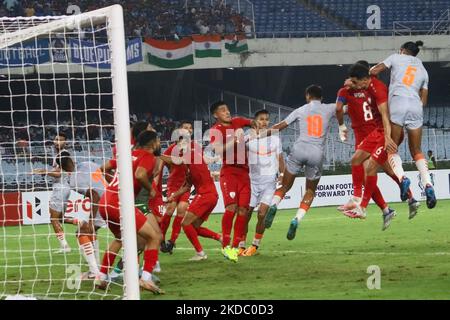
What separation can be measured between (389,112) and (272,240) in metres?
4.80

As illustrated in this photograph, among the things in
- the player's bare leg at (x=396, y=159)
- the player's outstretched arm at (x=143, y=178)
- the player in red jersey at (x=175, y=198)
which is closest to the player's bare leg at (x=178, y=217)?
the player in red jersey at (x=175, y=198)

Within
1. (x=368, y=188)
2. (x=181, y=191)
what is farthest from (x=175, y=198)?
(x=368, y=188)

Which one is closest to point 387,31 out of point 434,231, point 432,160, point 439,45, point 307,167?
point 439,45

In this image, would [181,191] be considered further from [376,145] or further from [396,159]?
[396,159]

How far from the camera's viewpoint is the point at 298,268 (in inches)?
481

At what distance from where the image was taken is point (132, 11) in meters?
36.0

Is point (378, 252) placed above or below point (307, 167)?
below

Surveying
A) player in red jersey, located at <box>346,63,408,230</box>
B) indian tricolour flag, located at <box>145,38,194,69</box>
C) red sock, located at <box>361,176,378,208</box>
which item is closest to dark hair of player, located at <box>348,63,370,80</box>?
player in red jersey, located at <box>346,63,408,230</box>

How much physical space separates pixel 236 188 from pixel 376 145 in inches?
85.3

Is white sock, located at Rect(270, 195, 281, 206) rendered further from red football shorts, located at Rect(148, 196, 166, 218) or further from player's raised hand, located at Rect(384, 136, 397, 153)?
player's raised hand, located at Rect(384, 136, 397, 153)

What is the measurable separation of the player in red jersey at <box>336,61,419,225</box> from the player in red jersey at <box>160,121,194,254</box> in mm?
2538

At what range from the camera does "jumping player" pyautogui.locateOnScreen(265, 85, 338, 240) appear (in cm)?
1384

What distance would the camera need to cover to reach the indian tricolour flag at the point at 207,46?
3434 centimetres
